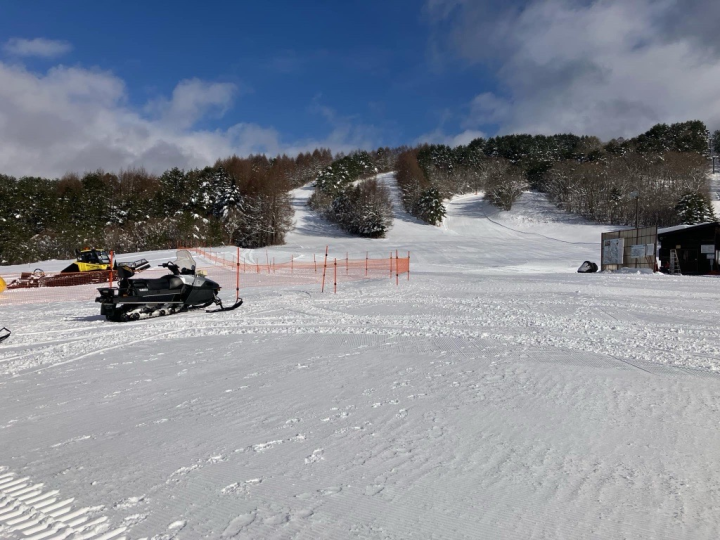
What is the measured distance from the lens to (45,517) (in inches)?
110

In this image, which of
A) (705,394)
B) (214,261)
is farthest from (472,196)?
(705,394)

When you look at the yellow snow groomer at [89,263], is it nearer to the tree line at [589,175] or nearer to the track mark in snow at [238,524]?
the track mark in snow at [238,524]

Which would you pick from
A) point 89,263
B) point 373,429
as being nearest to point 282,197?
point 89,263

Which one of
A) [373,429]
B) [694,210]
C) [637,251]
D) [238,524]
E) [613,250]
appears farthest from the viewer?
[694,210]

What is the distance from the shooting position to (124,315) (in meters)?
11.1

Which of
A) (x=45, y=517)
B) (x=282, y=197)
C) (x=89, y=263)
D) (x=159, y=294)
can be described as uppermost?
(x=282, y=197)

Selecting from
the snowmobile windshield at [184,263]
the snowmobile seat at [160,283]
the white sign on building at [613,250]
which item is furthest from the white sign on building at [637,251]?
the snowmobile seat at [160,283]

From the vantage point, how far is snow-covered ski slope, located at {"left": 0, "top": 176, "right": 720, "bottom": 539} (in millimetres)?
2729

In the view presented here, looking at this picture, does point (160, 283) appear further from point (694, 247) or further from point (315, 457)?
point (694, 247)

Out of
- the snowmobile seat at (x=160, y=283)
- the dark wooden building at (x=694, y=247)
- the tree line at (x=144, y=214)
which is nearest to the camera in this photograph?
the snowmobile seat at (x=160, y=283)

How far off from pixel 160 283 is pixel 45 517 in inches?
373

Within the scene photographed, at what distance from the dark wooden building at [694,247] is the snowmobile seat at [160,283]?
2852 cm

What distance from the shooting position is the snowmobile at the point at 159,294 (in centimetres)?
1113

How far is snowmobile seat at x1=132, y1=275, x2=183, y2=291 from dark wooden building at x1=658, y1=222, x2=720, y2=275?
93.6ft
